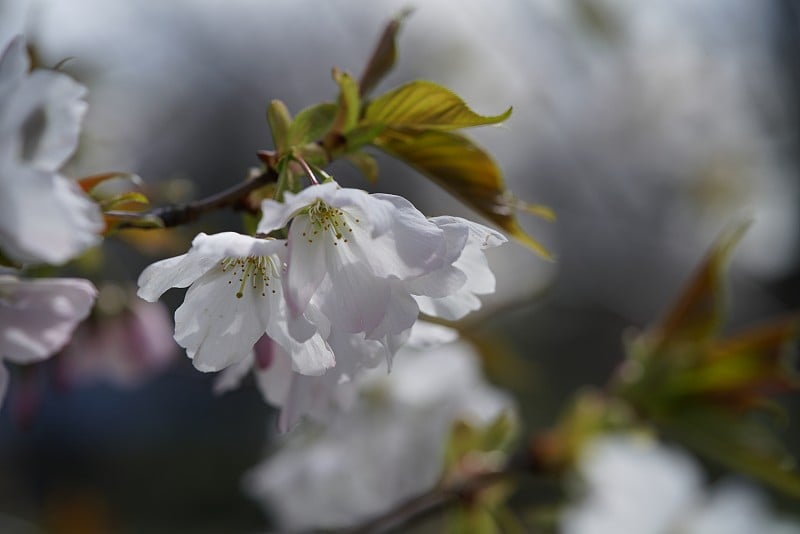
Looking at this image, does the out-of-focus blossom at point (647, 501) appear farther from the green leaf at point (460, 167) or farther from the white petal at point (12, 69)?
the white petal at point (12, 69)

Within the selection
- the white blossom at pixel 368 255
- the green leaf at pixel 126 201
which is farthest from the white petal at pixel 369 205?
the green leaf at pixel 126 201

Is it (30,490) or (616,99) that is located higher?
(616,99)

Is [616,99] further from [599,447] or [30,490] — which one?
[30,490]

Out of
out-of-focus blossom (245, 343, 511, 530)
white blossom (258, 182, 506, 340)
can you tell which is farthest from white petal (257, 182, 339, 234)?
out-of-focus blossom (245, 343, 511, 530)

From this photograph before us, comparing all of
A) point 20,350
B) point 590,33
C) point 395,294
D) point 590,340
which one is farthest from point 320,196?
point 590,340

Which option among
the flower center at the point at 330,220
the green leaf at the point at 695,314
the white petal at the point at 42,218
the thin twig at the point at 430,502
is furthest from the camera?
the green leaf at the point at 695,314

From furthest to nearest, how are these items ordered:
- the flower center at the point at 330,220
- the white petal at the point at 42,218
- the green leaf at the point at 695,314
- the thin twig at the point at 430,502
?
the green leaf at the point at 695,314 < the thin twig at the point at 430,502 < the flower center at the point at 330,220 < the white petal at the point at 42,218
